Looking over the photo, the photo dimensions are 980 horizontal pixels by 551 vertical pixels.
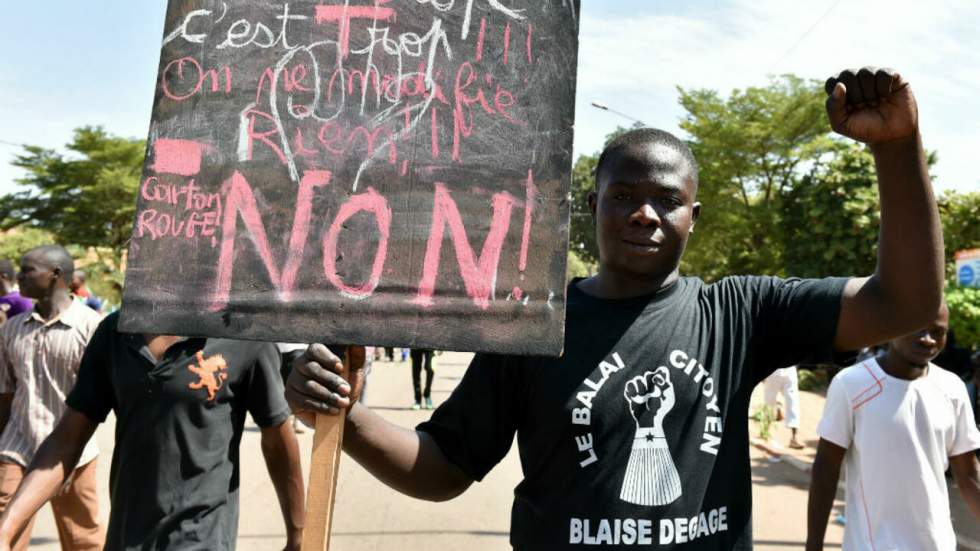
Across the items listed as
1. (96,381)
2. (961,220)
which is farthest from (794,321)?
(961,220)

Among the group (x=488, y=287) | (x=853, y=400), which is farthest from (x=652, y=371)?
(x=853, y=400)

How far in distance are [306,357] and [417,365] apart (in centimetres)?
1033

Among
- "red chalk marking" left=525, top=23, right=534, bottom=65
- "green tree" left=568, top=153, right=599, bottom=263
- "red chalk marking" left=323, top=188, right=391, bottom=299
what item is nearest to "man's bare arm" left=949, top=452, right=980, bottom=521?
"red chalk marking" left=525, top=23, right=534, bottom=65

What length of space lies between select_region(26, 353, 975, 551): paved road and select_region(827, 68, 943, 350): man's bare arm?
4674 millimetres

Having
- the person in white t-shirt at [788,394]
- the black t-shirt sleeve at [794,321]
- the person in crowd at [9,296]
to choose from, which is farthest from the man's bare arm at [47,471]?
the person in white t-shirt at [788,394]

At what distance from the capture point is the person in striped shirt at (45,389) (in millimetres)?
4441

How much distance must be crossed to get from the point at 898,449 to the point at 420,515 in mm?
4325

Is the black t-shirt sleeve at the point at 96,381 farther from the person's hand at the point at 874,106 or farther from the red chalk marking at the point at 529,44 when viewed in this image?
the person's hand at the point at 874,106

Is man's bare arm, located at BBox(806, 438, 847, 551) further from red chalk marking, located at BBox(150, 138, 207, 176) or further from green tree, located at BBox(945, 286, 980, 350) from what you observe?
green tree, located at BBox(945, 286, 980, 350)

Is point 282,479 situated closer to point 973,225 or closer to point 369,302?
point 369,302

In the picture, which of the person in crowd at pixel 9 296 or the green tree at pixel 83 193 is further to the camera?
the green tree at pixel 83 193

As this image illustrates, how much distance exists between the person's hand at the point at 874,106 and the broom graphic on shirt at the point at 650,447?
68 centimetres

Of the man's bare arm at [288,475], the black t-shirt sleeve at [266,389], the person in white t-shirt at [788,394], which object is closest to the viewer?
the black t-shirt sleeve at [266,389]

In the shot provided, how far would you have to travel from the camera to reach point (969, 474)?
3.67 meters
